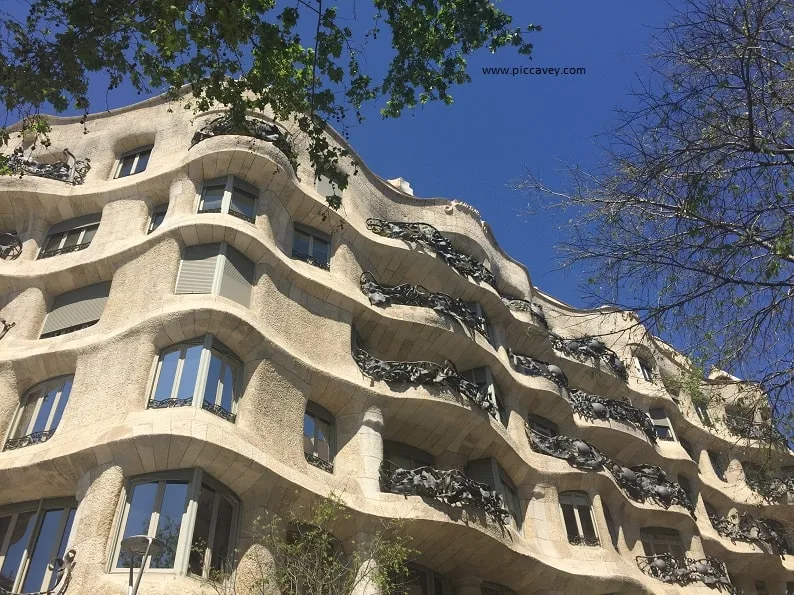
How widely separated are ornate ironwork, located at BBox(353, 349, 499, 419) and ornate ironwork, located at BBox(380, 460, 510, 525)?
2238mm

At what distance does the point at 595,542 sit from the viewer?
19.7 metres

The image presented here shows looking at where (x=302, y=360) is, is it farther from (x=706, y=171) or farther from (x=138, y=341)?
(x=706, y=171)

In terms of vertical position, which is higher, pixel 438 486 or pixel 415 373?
pixel 415 373

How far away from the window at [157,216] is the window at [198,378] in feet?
15.3

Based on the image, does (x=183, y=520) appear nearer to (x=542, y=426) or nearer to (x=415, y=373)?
(x=415, y=373)

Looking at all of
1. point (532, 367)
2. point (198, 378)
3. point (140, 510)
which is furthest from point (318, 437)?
point (532, 367)

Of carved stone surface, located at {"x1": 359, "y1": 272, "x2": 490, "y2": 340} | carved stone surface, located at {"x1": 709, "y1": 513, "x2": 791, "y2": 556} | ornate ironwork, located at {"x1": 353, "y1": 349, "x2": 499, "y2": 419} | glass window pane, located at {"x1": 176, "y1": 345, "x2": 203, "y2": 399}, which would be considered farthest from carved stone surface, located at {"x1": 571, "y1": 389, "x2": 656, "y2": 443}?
glass window pane, located at {"x1": 176, "y1": 345, "x2": 203, "y2": 399}

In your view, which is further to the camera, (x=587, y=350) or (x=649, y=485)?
(x=587, y=350)

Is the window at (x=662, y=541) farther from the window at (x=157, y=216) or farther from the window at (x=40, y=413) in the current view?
the window at (x=40, y=413)

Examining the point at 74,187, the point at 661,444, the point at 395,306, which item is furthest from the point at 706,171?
the point at 661,444

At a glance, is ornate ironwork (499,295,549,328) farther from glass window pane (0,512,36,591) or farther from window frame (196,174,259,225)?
glass window pane (0,512,36,591)

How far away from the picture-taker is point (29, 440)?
1391 cm

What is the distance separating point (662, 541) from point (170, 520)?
17354mm

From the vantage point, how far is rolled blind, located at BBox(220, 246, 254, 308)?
15641mm
